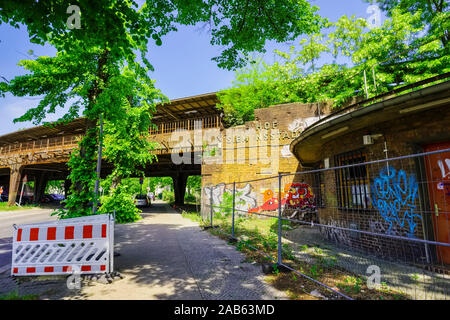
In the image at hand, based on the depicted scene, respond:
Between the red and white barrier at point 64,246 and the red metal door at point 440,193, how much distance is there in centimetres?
645

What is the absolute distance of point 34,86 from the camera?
646 cm

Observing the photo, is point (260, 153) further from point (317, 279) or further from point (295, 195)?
point (317, 279)

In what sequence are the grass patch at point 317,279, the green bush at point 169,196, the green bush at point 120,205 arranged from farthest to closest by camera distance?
the green bush at point 169,196 → the green bush at point 120,205 → the grass patch at point 317,279

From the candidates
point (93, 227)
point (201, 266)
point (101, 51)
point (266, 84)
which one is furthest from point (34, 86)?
point (266, 84)

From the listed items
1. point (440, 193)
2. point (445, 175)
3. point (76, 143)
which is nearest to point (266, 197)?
point (440, 193)

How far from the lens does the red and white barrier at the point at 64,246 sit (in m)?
4.08

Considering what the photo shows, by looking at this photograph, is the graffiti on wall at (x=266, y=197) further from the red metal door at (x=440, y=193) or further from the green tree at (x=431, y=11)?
the green tree at (x=431, y=11)

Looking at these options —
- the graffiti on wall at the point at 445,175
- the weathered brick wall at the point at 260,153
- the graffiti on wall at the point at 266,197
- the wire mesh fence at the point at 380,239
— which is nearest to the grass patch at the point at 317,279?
the wire mesh fence at the point at 380,239

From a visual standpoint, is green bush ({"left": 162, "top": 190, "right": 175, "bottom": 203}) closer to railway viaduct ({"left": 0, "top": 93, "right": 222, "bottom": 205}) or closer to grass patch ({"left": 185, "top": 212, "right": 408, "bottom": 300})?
railway viaduct ({"left": 0, "top": 93, "right": 222, "bottom": 205})

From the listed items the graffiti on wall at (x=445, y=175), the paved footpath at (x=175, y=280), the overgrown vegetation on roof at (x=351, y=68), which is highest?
the overgrown vegetation on roof at (x=351, y=68)

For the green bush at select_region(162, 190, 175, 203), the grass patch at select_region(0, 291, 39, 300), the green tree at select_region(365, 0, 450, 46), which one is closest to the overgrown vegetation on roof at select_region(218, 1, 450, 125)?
the green tree at select_region(365, 0, 450, 46)

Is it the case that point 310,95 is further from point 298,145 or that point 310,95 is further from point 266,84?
point 298,145

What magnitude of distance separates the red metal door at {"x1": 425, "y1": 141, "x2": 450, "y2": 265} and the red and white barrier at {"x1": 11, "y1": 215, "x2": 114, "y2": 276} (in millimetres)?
6446

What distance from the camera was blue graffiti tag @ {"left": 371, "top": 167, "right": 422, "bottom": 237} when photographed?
4.66m
